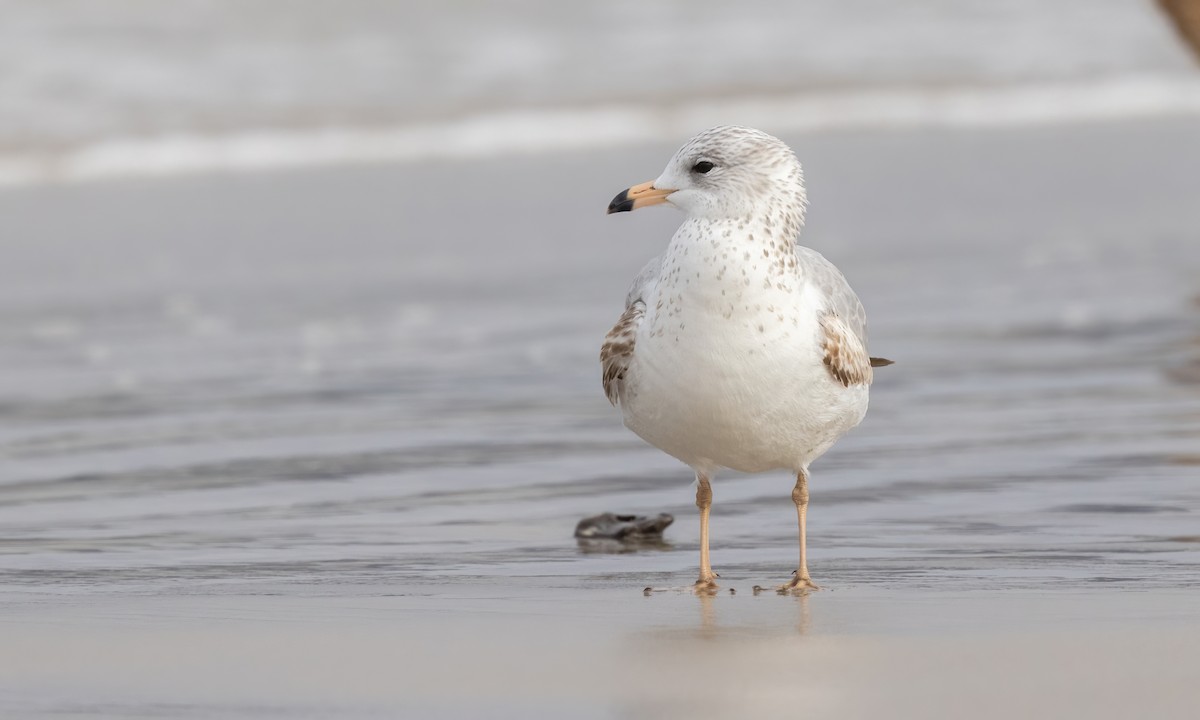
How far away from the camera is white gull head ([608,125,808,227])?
190 inches

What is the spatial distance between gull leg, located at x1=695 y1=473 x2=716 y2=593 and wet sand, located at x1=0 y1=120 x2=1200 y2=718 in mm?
63

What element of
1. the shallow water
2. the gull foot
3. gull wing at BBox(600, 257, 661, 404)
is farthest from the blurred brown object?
the gull foot

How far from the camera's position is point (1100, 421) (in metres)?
6.83

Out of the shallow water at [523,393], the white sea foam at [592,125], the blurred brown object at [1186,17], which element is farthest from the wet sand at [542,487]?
the white sea foam at [592,125]

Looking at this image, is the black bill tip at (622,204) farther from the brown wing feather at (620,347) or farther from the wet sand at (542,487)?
the wet sand at (542,487)

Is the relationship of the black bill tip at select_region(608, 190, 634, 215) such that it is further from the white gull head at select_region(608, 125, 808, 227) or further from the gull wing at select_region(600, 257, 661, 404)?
the gull wing at select_region(600, 257, 661, 404)

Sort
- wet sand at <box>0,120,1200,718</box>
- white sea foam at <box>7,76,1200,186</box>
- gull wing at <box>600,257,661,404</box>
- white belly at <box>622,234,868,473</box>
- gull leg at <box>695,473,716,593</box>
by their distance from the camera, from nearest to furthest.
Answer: wet sand at <box>0,120,1200,718</box>
white belly at <box>622,234,868,473</box>
gull leg at <box>695,473,716,593</box>
gull wing at <box>600,257,661,404</box>
white sea foam at <box>7,76,1200,186</box>

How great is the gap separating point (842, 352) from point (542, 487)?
5.38 ft

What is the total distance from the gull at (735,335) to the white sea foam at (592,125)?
12935 millimetres

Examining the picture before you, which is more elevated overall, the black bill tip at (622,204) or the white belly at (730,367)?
the black bill tip at (622,204)

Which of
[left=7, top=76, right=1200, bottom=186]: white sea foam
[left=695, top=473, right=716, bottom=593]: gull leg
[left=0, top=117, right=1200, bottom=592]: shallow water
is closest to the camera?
[left=695, top=473, right=716, bottom=593]: gull leg

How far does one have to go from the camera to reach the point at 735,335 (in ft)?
15.2

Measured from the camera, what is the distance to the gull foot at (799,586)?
4.70 m

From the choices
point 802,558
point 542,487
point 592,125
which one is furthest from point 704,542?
point 592,125
